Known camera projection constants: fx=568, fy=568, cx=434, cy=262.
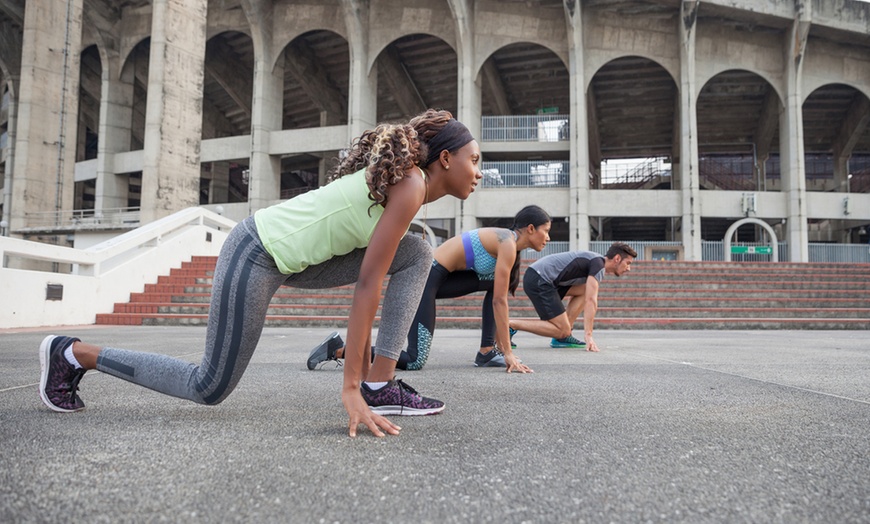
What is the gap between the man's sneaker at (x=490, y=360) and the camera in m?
4.50

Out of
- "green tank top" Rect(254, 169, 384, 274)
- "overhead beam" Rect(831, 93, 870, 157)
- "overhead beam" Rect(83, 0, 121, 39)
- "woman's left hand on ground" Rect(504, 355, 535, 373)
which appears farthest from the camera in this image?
"overhead beam" Rect(831, 93, 870, 157)

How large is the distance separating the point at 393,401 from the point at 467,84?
24.9 metres

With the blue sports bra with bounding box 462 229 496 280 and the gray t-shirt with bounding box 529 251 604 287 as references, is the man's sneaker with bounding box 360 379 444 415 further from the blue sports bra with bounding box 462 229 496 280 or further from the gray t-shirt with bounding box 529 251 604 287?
the gray t-shirt with bounding box 529 251 604 287

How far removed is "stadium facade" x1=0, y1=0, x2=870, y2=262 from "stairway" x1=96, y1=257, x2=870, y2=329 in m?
8.27

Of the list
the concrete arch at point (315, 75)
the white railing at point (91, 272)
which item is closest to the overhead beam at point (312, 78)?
the concrete arch at point (315, 75)

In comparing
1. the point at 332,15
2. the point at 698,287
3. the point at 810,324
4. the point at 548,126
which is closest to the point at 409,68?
the point at 332,15

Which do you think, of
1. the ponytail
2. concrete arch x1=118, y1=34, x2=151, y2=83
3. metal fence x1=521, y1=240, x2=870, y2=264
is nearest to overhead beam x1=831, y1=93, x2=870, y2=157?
metal fence x1=521, y1=240, x2=870, y2=264

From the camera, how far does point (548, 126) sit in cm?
2616

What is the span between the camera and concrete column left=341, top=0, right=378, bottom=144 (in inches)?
1025

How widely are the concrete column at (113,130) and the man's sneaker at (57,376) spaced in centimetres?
3083

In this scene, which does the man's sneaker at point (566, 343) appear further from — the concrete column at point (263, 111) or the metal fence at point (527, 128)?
the concrete column at point (263, 111)

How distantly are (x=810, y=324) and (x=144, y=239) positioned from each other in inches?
561

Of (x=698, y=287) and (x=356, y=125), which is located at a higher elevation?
(x=356, y=125)

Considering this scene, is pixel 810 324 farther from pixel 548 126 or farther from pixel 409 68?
pixel 409 68
